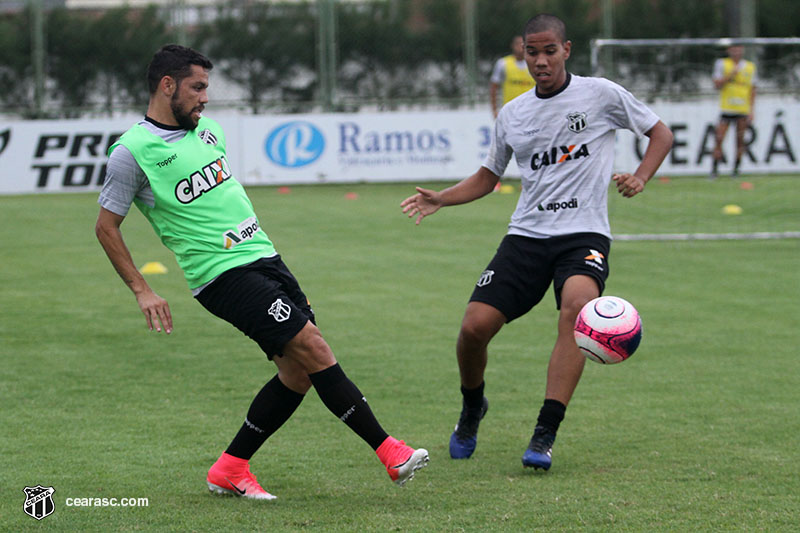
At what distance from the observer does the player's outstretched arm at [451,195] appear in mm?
5520

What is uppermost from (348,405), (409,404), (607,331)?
(607,331)

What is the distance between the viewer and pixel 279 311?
4465 mm

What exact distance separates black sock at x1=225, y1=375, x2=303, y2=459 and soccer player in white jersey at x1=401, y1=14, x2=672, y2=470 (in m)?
0.90

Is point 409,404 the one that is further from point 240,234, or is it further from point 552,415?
point 240,234

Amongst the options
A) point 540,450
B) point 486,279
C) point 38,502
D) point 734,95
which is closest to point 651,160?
point 486,279

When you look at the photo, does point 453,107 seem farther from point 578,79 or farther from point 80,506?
point 80,506

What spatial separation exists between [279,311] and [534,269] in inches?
57.4

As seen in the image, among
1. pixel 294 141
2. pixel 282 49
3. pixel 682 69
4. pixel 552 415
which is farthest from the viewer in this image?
pixel 282 49

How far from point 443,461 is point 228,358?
8.30 feet

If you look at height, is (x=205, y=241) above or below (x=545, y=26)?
below

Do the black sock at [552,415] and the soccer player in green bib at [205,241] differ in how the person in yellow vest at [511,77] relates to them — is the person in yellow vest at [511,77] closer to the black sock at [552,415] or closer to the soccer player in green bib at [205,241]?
the black sock at [552,415]

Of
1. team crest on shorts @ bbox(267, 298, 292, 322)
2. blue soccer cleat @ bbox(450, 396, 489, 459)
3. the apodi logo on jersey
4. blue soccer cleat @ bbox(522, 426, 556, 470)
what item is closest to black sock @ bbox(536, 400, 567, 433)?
blue soccer cleat @ bbox(522, 426, 556, 470)

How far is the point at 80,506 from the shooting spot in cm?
436

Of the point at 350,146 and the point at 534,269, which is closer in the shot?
the point at 534,269
